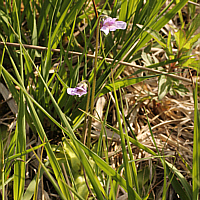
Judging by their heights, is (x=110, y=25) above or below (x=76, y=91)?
above

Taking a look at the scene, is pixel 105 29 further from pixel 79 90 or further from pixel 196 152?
pixel 196 152

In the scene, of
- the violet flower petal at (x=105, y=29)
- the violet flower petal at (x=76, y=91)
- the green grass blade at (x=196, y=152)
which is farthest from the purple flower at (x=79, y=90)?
the green grass blade at (x=196, y=152)

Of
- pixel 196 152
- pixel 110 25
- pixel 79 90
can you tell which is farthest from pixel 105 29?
pixel 196 152

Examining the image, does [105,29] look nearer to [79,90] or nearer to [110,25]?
[110,25]

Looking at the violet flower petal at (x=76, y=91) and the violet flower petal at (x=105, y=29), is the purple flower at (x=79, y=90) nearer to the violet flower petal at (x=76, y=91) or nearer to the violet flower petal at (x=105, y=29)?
the violet flower petal at (x=76, y=91)

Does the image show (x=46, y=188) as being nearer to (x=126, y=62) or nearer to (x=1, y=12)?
(x=126, y=62)

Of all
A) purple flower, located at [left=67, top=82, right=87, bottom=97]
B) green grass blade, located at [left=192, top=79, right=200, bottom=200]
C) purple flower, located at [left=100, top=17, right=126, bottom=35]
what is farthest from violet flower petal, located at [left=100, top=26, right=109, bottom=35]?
green grass blade, located at [left=192, top=79, right=200, bottom=200]

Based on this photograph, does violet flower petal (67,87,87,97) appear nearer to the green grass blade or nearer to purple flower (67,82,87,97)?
purple flower (67,82,87,97)

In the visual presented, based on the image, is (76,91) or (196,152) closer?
(196,152)

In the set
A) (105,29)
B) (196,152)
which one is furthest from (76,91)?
(196,152)

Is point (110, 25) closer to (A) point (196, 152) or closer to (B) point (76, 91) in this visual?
(B) point (76, 91)

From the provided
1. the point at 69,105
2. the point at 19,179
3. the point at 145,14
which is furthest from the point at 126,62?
the point at 19,179
